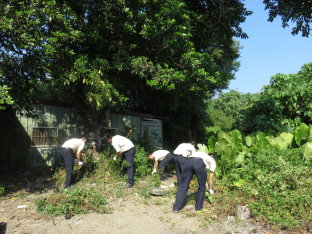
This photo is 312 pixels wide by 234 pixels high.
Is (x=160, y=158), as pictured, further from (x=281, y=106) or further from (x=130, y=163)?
(x=281, y=106)

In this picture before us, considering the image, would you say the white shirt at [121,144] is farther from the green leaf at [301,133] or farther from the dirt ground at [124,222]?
the green leaf at [301,133]

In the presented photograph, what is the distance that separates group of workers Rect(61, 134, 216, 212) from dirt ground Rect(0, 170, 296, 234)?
455mm

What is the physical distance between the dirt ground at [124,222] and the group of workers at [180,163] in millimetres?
455

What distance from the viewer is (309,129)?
10.0m

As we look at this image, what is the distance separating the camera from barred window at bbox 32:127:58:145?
425 inches

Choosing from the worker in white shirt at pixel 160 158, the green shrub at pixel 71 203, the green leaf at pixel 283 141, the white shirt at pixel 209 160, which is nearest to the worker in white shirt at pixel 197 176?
the white shirt at pixel 209 160

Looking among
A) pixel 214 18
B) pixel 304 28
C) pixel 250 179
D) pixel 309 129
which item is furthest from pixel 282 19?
pixel 250 179

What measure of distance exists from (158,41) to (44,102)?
16.0 ft

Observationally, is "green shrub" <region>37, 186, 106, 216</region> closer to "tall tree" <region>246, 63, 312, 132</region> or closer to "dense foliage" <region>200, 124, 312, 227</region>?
"dense foliage" <region>200, 124, 312, 227</region>

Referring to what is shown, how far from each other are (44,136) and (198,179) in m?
6.93

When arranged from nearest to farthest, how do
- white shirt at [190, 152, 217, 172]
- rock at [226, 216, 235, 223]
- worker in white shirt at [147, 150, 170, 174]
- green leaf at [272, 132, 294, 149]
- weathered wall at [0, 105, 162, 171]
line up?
rock at [226, 216, 235, 223] < white shirt at [190, 152, 217, 172] < worker in white shirt at [147, 150, 170, 174] < green leaf at [272, 132, 294, 149] < weathered wall at [0, 105, 162, 171]

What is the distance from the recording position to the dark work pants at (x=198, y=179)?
6.49 meters

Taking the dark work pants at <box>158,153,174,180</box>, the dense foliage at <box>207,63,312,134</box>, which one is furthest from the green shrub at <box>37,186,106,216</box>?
the dense foliage at <box>207,63,312,134</box>

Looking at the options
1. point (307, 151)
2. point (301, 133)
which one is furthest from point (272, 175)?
point (301, 133)
